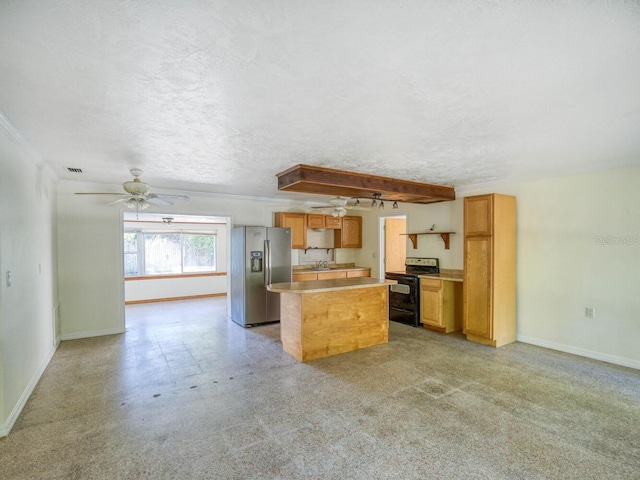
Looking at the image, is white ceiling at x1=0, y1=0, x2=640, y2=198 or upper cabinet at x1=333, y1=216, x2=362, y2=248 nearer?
white ceiling at x1=0, y1=0, x2=640, y2=198

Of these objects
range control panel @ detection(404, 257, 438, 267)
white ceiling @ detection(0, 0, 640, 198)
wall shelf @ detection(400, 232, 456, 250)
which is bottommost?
range control panel @ detection(404, 257, 438, 267)

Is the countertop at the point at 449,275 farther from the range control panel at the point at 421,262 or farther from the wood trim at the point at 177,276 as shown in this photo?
the wood trim at the point at 177,276

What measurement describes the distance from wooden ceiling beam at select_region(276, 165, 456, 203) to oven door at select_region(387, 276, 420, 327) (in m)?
1.46

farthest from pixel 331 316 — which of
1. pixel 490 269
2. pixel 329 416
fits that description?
pixel 490 269

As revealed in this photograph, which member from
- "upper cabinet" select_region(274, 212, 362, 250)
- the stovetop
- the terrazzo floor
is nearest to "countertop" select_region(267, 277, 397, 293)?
the terrazzo floor

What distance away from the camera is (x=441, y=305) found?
5.10 m

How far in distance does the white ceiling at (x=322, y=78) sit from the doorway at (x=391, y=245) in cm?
384

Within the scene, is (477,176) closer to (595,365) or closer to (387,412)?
(595,365)

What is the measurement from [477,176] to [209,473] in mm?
4530

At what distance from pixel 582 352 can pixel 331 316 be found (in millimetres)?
3216

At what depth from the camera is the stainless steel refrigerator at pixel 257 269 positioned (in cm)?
566

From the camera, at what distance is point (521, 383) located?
3.27 meters

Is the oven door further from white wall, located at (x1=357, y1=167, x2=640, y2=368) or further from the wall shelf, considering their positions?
white wall, located at (x1=357, y1=167, x2=640, y2=368)

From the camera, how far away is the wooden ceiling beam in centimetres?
386
